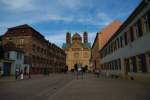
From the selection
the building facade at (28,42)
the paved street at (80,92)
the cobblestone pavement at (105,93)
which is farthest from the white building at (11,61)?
the cobblestone pavement at (105,93)

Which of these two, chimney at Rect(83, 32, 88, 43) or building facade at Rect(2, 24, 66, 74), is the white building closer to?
building facade at Rect(2, 24, 66, 74)

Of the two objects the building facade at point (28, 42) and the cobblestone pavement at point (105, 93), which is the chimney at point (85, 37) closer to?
the building facade at point (28, 42)

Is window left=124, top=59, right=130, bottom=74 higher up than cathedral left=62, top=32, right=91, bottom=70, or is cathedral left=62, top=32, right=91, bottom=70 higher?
cathedral left=62, top=32, right=91, bottom=70

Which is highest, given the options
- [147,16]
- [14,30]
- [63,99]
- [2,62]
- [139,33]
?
[14,30]

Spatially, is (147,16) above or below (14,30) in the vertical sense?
below

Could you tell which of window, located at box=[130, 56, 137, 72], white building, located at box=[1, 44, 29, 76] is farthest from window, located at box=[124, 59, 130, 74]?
white building, located at box=[1, 44, 29, 76]

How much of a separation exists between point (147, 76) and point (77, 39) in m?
111

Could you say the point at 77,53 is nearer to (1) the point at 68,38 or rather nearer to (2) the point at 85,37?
(1) the point at 68,38

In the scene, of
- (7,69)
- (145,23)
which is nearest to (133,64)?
(145,23)

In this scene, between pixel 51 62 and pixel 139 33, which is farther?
pixel 51 62

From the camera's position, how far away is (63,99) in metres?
9.94

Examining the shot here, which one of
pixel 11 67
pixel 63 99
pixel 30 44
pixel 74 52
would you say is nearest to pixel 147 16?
pixel 63 99

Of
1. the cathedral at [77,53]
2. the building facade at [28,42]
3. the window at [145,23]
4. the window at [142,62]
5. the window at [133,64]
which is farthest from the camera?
the cathedral at [77,53]

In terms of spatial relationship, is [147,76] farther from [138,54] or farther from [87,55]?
[87,55]
